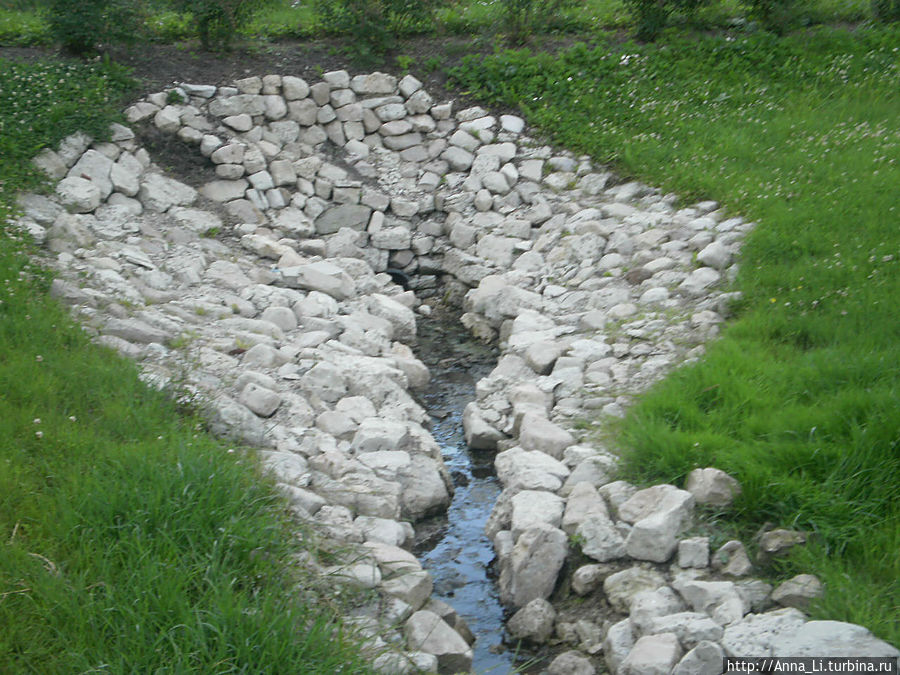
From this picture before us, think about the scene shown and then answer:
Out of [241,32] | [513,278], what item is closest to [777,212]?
[513,278]

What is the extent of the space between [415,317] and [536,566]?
4.66 meters

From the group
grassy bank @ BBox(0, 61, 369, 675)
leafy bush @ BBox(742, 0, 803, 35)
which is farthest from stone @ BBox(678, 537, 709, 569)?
leafy bush @ BBox(742, 0, 803, 35)

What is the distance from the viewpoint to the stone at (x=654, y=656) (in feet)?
12.8

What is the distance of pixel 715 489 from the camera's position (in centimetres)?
474

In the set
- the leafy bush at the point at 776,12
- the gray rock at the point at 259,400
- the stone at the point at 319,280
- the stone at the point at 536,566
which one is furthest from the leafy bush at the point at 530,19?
the stone at the point at 536,566

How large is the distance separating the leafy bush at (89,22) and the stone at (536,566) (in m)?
8.29

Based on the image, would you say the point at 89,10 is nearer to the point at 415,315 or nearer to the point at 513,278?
the point at 415,315

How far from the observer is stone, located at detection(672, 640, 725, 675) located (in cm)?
384

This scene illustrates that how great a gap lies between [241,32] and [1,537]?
365 inches

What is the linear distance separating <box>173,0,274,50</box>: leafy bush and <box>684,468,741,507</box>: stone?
29.2 feet

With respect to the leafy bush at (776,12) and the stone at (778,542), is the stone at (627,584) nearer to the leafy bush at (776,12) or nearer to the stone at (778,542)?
the stone at (778,542)

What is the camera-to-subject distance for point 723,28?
39.3ft

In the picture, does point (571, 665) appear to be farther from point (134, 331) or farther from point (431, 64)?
point (431, 64)

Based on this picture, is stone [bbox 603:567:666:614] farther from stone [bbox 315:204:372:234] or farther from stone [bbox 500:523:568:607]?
stone [bbox 315:204:372:234]
